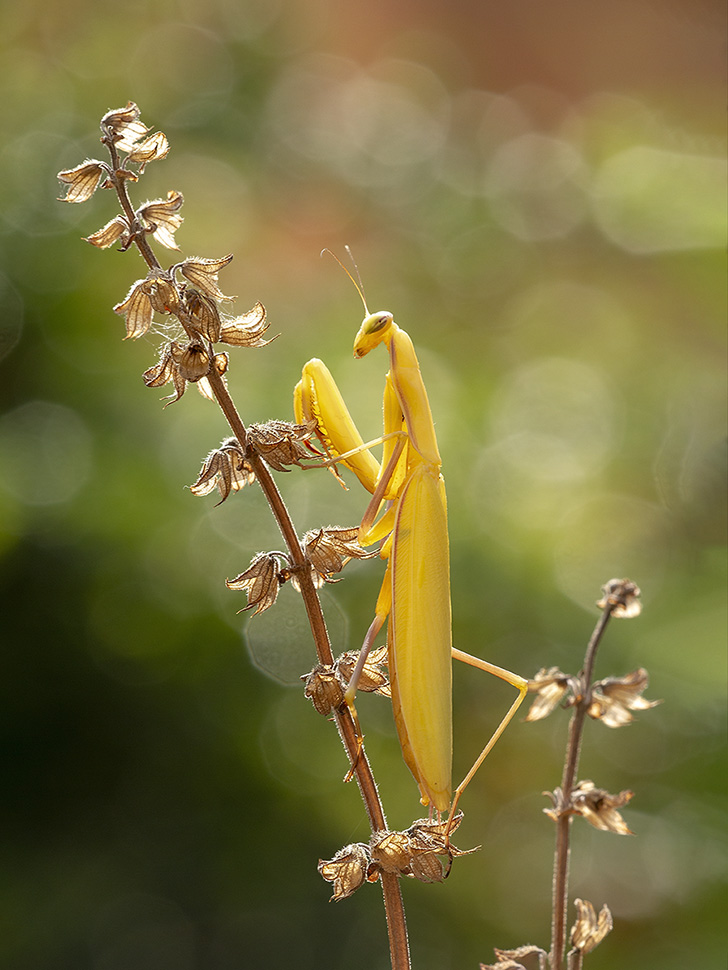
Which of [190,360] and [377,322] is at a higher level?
[377,322]

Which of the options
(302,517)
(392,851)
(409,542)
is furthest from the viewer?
(302,517)

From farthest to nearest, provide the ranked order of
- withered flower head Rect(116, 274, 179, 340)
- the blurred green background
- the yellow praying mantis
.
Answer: the blurred green background
the yellow praying mantis
withered flower head Rect(116, 274, 179, 340)

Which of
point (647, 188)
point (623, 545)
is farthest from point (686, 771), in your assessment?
point (647, 188)

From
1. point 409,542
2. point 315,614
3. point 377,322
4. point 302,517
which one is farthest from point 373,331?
point 302,517

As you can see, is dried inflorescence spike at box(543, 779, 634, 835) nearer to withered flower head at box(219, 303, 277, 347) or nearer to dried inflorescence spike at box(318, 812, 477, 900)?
dried inflorescence spike at box(318, 812, 477, 900)

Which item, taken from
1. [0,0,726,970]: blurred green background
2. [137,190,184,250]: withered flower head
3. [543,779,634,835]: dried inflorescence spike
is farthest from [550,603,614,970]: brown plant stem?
[0,0,726,970]: blurred green background

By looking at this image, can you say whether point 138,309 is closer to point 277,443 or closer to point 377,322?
point 277,443

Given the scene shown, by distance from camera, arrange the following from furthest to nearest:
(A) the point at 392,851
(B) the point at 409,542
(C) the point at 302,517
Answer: (C) the point at 302,517, (B) the point at 409,542, (A) the point at 392,851

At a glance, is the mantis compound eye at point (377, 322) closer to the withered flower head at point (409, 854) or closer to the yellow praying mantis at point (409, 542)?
the yellow praying mantis at point (409, 542)
